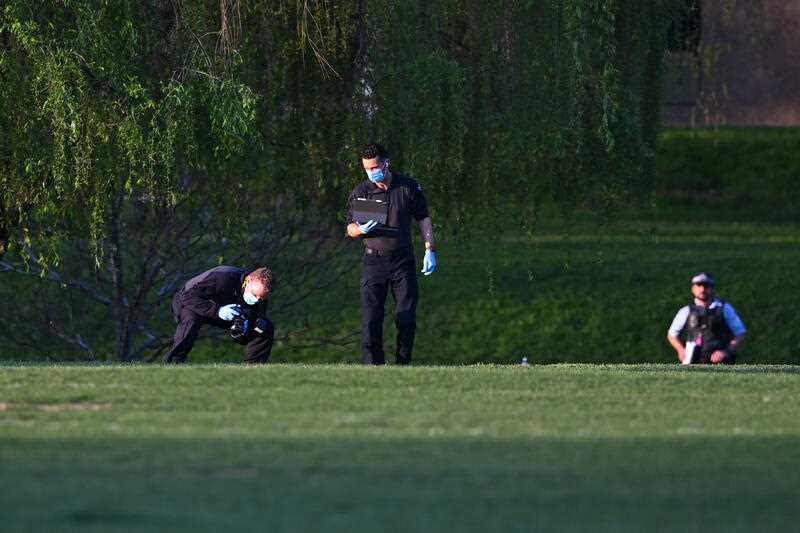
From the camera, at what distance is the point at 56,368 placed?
13.1 meters

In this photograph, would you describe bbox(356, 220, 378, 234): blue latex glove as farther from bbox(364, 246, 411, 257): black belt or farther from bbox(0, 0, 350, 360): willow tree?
bbox(0, 0, 350, 360): willow tree

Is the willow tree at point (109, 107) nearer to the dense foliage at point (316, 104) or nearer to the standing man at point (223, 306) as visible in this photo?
the dense foliage at point (316, 104)

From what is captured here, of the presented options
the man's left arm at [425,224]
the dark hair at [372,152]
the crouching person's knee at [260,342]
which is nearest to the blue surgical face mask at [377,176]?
the dark hair at [372,152]

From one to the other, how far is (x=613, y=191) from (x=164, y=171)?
4.16 m

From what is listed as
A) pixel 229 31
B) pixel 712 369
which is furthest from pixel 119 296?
pixel 712 369

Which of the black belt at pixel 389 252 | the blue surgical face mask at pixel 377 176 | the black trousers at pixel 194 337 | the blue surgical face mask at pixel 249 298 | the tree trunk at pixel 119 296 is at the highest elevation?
the blue surgical face mask at pixel 377 176

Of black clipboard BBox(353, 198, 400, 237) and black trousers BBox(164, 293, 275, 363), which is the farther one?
black trousers BBox(164, 293, 275, 363)

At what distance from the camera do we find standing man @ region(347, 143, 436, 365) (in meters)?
14.5

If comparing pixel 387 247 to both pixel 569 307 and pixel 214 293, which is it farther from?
pixel 569 307

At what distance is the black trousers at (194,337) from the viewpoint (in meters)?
14.8

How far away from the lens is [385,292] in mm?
14547

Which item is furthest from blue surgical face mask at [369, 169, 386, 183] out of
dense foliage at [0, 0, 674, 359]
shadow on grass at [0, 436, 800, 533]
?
shadow on grass at [0, 436, 800, 533]

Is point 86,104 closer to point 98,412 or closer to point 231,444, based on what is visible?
point 98,412

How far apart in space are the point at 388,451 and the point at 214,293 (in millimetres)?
6085
